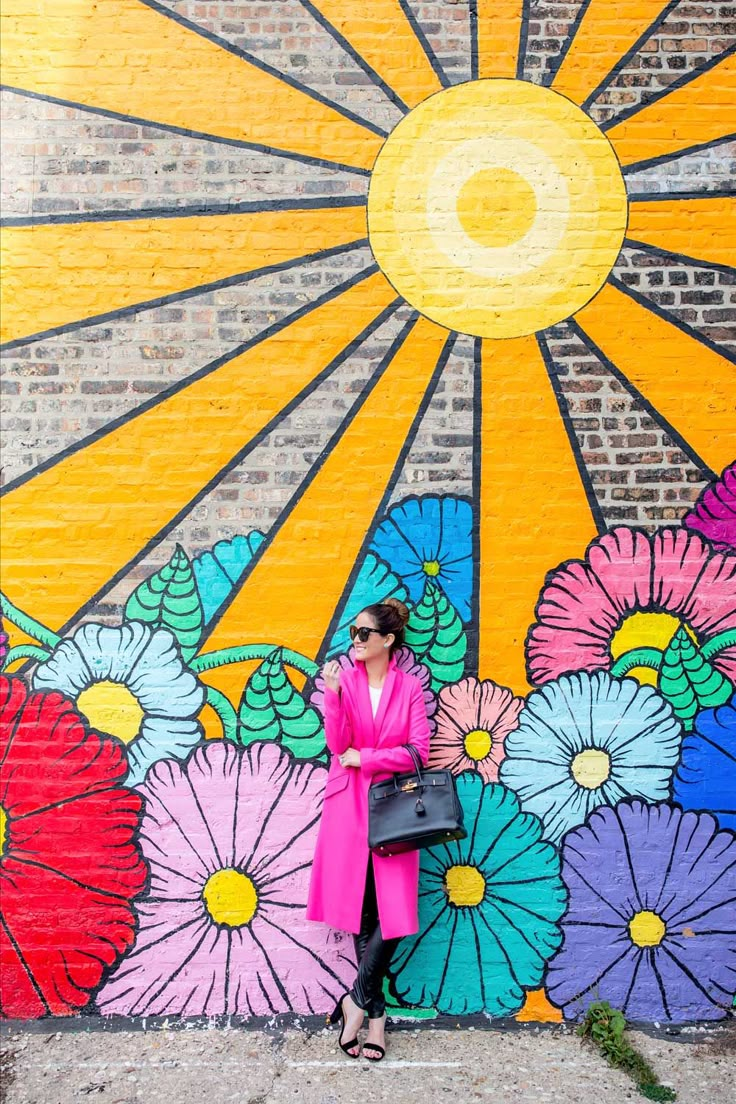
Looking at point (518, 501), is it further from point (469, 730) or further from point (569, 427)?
point (469, 730)

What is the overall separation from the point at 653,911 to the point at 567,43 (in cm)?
381

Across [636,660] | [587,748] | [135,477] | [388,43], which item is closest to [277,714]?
[135,477]

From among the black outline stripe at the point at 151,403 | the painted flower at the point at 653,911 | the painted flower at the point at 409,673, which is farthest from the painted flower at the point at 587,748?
the black outline stripe at the point at 151,403

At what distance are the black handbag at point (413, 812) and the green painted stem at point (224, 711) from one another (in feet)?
2.38

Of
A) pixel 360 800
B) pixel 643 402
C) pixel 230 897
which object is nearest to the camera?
pixel 360 800

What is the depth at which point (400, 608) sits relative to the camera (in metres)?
3.76

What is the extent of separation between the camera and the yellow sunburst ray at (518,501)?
394 centimetres

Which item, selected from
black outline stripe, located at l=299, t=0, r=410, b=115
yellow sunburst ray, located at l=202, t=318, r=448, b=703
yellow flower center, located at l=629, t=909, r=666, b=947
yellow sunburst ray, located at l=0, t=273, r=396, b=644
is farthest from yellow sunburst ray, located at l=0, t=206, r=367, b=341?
yellow flower center, located at l=629, t=909, r=666, b=947

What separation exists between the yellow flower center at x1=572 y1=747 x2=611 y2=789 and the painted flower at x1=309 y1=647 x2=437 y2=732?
0.66 meters

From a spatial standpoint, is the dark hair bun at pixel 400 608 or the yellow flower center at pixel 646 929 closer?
the dark hair bun at pixel 400 608

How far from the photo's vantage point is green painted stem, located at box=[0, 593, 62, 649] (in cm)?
393

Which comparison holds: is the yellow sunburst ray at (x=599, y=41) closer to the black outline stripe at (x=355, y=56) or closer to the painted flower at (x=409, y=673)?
the black outline stripe at (x=355, y=56)

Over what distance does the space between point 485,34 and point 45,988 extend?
4545mm

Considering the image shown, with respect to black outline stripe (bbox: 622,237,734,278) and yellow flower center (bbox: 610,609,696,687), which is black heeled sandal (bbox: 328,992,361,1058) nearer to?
yellow flower center (bbox: 610,609,696,687)
